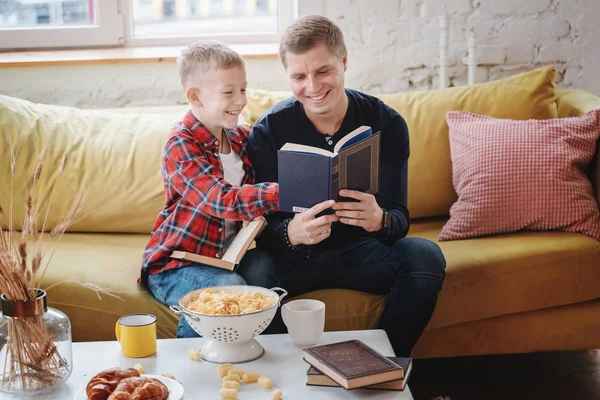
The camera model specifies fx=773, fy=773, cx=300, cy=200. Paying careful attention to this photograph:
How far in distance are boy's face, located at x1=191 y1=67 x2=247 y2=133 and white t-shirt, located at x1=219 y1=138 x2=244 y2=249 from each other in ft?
0.42

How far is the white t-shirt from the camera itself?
209 centimetres

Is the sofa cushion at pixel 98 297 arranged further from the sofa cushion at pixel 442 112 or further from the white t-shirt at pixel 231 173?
the sofa cushion at pixel 442 112

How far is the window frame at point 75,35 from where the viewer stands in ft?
10.4

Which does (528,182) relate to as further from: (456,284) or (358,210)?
(358,210)

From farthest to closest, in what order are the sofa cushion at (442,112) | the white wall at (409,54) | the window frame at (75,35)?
the window frame at (75,35), the white wall at (409,54), the sofa cushion at (442,112)


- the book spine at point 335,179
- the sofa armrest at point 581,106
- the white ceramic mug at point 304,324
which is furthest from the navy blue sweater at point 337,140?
the sofa armrest at point 581,106

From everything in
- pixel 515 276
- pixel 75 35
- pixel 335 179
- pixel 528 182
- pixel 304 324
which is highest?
pixel 75 35

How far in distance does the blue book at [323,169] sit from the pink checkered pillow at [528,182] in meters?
0.64

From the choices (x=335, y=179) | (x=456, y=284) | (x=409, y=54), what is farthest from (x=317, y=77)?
(x=409, y=54)

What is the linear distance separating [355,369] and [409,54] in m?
1.94

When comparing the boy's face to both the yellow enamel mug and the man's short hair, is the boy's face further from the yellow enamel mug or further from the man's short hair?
the yellow enamel mug

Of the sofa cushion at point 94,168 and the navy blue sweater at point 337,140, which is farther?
the sofa cushion at point 94,168

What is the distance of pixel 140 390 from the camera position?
1338 mm

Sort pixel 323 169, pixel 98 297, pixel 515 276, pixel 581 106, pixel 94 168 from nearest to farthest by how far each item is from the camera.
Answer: pixel 323 169 < pixel 98 297 < pixel 515 276 < pixel 94 168 < pixel 581 106
